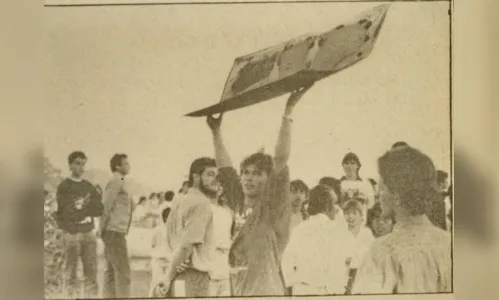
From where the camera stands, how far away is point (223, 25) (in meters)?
0.85

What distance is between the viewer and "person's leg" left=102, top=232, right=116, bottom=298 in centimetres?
84

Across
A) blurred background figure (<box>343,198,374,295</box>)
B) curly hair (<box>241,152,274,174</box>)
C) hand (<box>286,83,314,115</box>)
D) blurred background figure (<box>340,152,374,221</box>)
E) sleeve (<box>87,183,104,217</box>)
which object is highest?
hand (<box>286,83,314,115</box>)

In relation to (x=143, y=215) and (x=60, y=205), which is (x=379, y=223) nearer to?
(x=143, y=215)

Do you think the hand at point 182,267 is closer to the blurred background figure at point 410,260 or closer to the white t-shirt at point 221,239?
the white t-shirt at point 221,239

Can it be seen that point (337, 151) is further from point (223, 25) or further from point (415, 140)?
point (223, 25)

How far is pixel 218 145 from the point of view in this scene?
0.84m

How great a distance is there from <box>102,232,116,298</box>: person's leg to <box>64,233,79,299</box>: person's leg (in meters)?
0.04

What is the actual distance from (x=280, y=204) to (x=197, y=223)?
12 cm

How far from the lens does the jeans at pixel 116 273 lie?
2.74 ft

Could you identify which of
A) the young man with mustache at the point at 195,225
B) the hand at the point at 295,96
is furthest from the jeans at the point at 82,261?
the hand at the point at 295,96

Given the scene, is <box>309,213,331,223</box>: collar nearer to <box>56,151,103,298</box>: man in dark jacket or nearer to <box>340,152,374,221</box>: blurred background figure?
<box>340,152,374,221</box>: blurred background figure

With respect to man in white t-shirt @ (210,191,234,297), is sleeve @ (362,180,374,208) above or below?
above

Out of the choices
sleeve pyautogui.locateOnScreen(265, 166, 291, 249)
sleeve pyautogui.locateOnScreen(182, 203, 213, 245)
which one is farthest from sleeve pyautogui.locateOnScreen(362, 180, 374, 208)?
sleeve pyautogui.locateOnScreen(182, 203, 213, 245)

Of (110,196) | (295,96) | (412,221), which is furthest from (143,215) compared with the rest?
(412,221)
